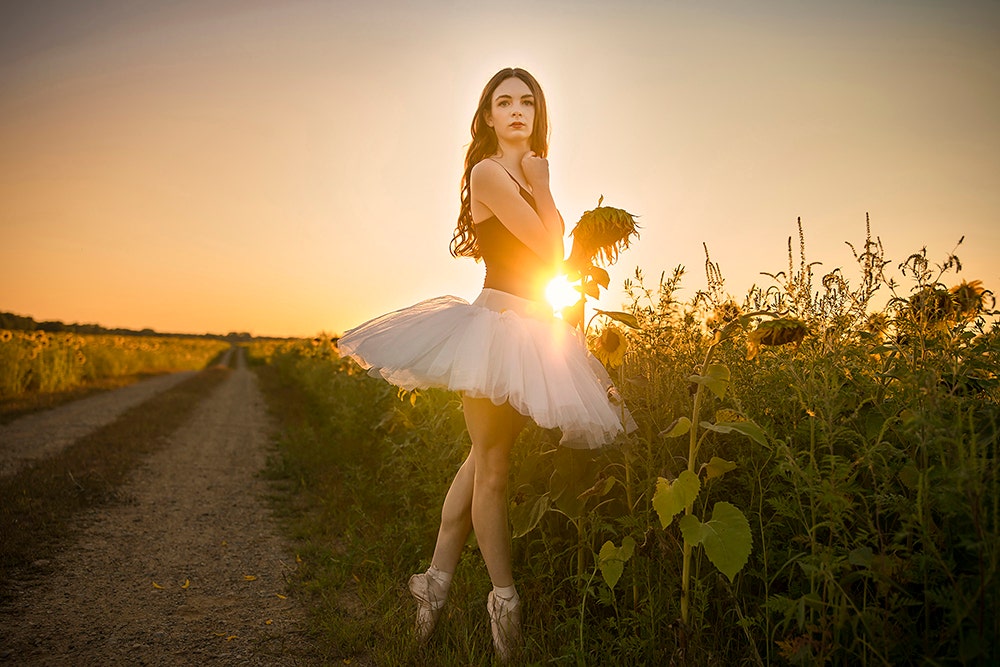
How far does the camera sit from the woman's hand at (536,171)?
97.5 inches

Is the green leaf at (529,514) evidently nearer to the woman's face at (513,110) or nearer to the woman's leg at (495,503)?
the woman's leg at (495,503)

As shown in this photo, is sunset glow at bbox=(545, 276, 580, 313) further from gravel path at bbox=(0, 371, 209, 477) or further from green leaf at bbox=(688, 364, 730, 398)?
gravel path at bbox=(0, 371, 209, 477)

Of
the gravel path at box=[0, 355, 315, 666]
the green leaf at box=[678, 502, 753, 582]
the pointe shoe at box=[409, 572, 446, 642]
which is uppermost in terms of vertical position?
the green leaf at box=[678, 502, 753, 582]

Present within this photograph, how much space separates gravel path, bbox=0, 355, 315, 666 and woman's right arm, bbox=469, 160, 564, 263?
2.11 meters

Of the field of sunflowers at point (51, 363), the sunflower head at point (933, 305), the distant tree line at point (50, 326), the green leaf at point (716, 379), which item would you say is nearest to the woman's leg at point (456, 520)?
the green leaf at point (716, 379)

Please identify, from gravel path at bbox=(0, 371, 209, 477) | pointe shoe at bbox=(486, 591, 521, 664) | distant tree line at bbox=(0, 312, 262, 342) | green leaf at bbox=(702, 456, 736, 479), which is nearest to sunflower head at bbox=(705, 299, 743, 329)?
green leaf at bbox=(702, 456, 736, 479)

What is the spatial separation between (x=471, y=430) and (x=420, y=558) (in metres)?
1.52

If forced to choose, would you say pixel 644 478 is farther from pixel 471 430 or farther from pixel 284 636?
pixel 284 636

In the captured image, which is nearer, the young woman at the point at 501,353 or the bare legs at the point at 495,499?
the young woman at the point at 501,353

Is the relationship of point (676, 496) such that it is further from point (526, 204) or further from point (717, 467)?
point (526, 204)

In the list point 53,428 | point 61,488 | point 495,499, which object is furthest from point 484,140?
point 53,428

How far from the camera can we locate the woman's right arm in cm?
242

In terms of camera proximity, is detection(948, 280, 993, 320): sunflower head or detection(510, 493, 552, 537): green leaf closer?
detection(948, 280, 993, 320): sunflower head

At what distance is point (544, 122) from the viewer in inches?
110
